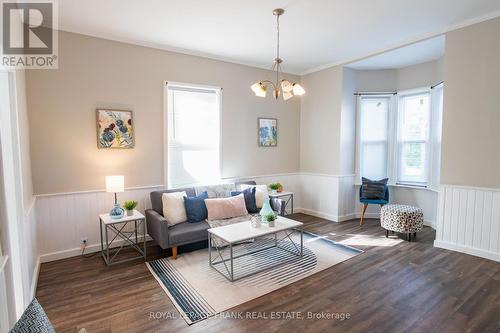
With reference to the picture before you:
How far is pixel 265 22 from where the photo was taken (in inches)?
131

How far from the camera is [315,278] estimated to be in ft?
9.66

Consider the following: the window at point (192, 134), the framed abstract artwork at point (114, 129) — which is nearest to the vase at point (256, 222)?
the window at point (192, 134)

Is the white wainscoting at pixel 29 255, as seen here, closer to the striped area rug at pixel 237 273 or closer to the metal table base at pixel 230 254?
the striped area rug at pixel 237 273

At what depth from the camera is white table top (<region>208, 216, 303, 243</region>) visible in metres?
2.92

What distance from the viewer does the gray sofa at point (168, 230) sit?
11.0 feet

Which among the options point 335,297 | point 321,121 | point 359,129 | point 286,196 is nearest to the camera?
point 335,297

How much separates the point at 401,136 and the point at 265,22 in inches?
137

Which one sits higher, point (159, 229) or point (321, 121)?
point (321, 121)

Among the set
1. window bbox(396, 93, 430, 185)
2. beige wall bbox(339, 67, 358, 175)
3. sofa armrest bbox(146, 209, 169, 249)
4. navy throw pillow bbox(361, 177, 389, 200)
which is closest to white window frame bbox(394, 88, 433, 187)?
window bbox(396, 93, 430, 185)

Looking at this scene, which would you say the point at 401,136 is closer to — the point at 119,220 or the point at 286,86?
the point at 286,86

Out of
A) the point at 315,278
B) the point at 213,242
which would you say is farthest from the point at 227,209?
the point at 315,278

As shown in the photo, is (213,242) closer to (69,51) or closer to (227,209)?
(227,209)

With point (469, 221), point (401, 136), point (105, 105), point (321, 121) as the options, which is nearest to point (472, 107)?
point (469, 221)

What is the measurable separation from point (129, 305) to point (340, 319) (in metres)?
1.89
